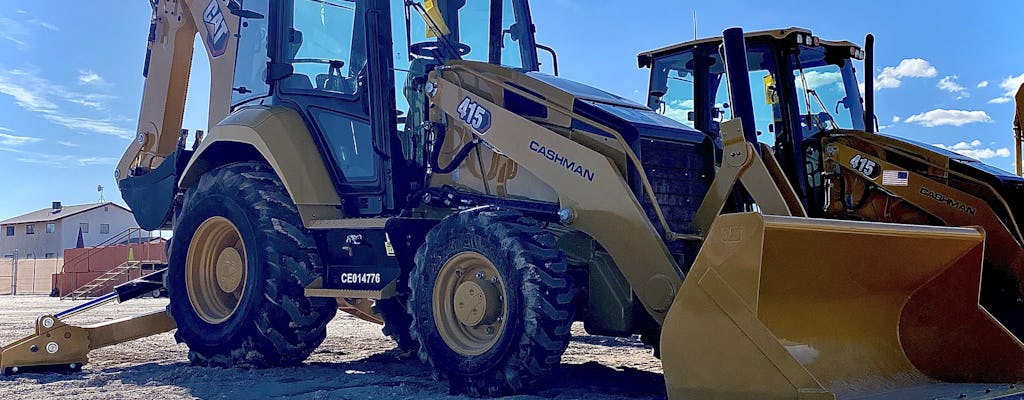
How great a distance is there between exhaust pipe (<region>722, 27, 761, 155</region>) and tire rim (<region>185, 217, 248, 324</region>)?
3.81 meters

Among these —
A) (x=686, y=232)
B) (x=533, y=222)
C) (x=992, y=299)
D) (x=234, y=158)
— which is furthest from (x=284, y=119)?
(x=992, y=299)

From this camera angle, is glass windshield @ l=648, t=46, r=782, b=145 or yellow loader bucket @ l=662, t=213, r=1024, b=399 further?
glass windshield @ l=648, t=46, r=782, b=145

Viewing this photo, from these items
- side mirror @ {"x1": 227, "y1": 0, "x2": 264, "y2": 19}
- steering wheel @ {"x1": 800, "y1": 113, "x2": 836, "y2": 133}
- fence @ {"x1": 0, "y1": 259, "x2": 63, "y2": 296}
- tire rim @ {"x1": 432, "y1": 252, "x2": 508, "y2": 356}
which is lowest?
fence @ {"x1": 0, "y1": 259, "x2": 63, "y2": 296}

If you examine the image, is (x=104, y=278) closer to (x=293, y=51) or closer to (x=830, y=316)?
(x=293, y=51)

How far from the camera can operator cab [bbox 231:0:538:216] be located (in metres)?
6.62

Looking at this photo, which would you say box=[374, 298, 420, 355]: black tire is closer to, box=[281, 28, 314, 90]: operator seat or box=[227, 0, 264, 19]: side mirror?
box=[281, 28, 314, 90]: operator seat

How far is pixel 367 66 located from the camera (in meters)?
6.64

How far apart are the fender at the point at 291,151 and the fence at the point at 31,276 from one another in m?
32.8

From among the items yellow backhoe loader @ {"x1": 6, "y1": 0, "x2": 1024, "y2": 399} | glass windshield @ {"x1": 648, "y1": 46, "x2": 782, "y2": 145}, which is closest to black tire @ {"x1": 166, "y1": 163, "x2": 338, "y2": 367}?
yellow backhoe loader @ {"x1": 6, "y1": 0, "x2": 1024, "y2": 399}

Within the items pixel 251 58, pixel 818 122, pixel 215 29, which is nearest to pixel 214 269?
pixel 251 58

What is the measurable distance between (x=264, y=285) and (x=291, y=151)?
96cm

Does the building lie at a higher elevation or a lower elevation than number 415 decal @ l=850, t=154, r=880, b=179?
lower

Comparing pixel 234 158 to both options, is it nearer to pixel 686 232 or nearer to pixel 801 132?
pixel 686 232

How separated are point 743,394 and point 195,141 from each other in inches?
224
